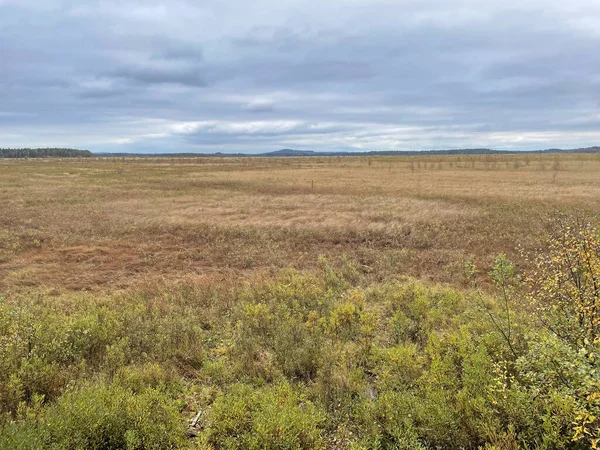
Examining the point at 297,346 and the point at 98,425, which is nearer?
the point at 98,425

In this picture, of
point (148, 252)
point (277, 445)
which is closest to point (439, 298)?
point (277, 445)

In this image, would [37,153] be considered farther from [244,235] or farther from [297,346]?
[297,346]

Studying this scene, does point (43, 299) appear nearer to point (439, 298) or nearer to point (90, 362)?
point (90, 362)

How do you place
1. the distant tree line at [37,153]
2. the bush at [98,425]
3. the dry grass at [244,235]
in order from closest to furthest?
1. the bush at [98,425]
2. the dry grass at [244,235]
3. the distant tree line at [37,153]

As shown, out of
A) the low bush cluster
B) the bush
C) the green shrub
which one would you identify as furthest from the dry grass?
the green shrub

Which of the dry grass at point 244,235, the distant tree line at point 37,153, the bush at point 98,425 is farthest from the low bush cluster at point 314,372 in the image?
the distant tree line at point 37,153

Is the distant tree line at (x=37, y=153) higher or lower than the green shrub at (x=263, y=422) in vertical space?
higher

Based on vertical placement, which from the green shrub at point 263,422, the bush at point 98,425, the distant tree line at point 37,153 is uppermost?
the distant tree line at point 37,153

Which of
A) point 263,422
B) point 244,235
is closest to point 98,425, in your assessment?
point 263,422

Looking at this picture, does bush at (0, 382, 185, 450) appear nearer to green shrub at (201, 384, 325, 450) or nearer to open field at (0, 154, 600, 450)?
open field at (0, 154, 600, 450)

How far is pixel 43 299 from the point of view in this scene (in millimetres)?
7859

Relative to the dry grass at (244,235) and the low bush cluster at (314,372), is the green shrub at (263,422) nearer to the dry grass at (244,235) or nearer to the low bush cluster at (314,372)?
the low bush cluster at (314,372)

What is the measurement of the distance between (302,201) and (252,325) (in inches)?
704

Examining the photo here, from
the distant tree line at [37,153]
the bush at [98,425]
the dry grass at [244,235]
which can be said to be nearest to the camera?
the bush at [98,425]
